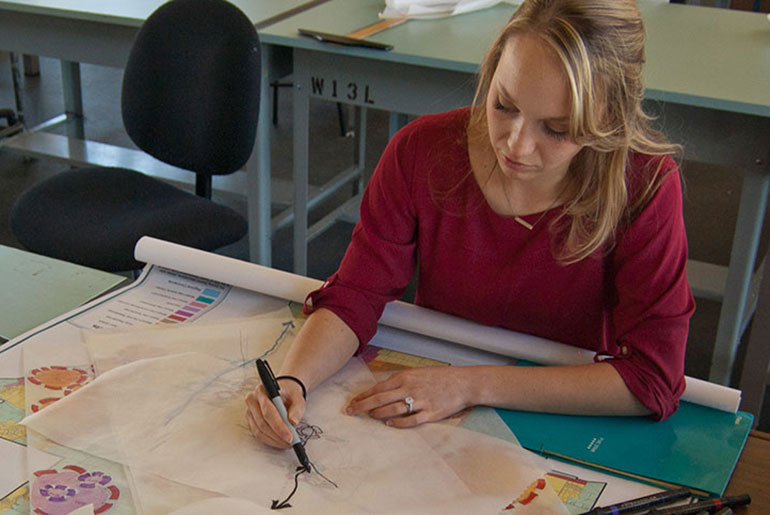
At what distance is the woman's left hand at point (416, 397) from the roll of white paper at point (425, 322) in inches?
3.6

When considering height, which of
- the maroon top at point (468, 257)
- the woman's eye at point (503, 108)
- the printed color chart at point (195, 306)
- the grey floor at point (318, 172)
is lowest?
the grey floor at point (318, 172)

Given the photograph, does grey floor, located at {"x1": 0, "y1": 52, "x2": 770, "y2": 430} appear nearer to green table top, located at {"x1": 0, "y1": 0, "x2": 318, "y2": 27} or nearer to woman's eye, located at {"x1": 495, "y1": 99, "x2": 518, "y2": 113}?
green table top, located at {"x1": 0, "y1": 0, "x2": 318, "y2": 27}

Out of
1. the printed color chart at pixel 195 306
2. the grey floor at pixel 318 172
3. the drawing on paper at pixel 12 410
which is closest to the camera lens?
the drawing on paper at pixel 12 410

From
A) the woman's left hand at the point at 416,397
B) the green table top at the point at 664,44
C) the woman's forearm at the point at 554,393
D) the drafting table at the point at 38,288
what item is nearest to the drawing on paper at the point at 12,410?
the drafting table at the point at 38,288

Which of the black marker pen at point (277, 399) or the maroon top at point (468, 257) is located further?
the maroon top at point (468, 257)

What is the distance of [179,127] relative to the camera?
2.06 metres

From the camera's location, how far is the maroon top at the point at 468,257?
1105 mm

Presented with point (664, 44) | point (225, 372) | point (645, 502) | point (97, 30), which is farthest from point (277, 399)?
point (97, 30)

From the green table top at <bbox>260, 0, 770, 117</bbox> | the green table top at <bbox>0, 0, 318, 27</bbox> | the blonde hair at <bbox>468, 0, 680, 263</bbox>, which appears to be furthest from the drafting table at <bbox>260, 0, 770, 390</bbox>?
the blonde hair at <bbox>468, 0, 680, 263</bbox>

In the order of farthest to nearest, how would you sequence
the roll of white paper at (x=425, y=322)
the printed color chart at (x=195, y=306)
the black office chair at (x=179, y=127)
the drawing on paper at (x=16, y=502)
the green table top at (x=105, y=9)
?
1. the green table top at (x=105, y=9)
2. the black office chair at (x=179, y=127)
3. the printed color chart at (x=195, y=306)
4. the roll of white paper at (x=425, y=322)
5. the drawing on paper at (x=16, y=502)

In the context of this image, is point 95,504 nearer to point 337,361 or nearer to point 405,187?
point 337,361

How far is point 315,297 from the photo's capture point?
3.75 ft

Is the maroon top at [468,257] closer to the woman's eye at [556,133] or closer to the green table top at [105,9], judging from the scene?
the woman's eye at [556,133]

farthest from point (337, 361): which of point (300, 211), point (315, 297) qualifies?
point (300, 211)
